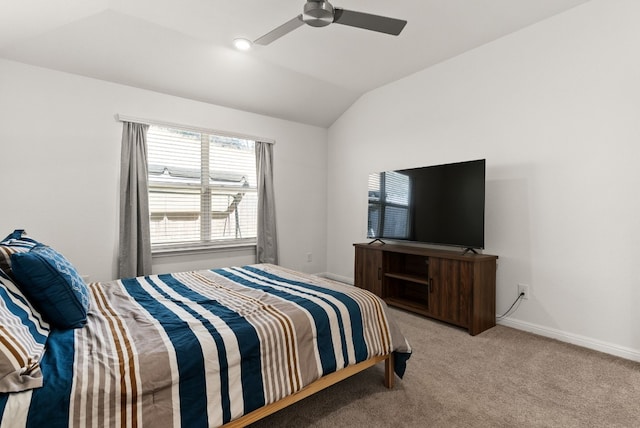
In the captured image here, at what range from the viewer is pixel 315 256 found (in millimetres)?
4977

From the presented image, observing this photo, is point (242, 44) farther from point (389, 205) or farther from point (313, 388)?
point (313, 388)

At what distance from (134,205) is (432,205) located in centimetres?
314

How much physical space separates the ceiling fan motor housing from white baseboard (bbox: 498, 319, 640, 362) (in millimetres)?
3026

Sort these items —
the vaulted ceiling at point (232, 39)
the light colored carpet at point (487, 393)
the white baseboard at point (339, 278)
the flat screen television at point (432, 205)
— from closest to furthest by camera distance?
the light colored carpet at point (487, 393)
the vaulted ceiling at point (232, 39)
the flat screen television at point (432, 205)
the white baseboard at point (339, 278)

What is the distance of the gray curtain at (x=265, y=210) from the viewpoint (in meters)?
4.38

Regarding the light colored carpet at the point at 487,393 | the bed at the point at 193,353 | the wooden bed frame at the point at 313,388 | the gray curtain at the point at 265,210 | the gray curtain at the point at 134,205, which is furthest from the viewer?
the gray curtain at the point at 265,210

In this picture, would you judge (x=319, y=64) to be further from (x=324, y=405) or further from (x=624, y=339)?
(x=624, y=339)

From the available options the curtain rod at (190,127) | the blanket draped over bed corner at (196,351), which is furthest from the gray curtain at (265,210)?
the blanket draped over bed corner at (196,351)

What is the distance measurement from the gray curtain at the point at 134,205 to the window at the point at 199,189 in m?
0.17

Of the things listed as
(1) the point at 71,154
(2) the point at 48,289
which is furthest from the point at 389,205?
(1) the point at 71,154

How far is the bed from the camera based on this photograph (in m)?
1.07

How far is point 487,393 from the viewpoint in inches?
75.5

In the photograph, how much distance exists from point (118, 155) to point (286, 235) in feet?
Answer: 7.51

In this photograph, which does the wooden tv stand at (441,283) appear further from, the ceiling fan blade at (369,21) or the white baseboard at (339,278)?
the ceiling fan blade at (369,21)
